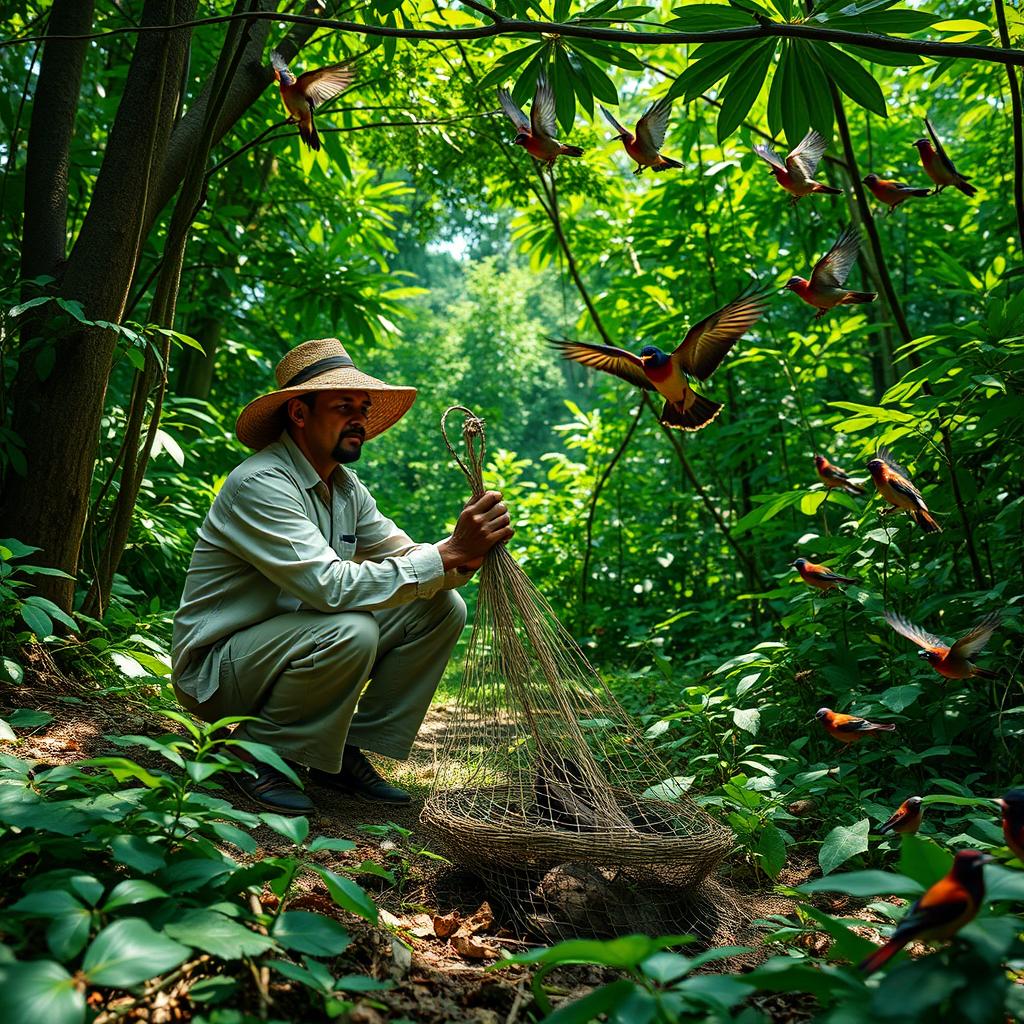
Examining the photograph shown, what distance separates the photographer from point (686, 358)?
6.26ft

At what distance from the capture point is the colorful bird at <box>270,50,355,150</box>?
7.24ft

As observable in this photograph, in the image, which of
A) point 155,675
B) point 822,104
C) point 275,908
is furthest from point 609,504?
point 275,908

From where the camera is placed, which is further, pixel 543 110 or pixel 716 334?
pixel 543 110

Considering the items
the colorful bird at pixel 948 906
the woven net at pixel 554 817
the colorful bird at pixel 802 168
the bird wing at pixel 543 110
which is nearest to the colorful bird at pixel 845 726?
the woven net at pixel 554 817

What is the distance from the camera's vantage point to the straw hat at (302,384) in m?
2.38

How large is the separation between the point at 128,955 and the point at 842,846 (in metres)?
1.36

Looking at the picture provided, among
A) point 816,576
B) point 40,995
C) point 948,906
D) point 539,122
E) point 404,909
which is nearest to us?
point 40,995

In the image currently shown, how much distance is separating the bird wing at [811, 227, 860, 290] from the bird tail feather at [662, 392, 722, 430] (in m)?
0.48

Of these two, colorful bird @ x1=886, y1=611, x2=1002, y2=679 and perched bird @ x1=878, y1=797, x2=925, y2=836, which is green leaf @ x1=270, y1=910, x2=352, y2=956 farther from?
colorful bird @ x1=886, y1=611, x2=1002, y2=679

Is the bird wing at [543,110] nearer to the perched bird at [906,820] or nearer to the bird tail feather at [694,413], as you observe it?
the bird tail feather at [694,413]

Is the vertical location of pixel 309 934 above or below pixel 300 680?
below

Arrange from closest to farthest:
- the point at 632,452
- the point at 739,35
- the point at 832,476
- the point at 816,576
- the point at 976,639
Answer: the point at 739,35
the point at 976,639
the point at 816,576
the point at 832,476
the point at 632,452

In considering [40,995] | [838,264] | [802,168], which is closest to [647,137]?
[802,168]

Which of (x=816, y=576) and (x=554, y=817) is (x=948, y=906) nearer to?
(x=554, y=817)
